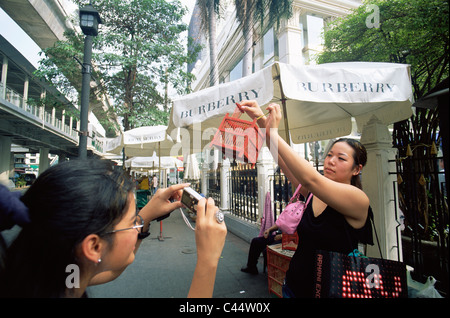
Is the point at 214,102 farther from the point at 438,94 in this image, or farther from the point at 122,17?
the point at 122,17

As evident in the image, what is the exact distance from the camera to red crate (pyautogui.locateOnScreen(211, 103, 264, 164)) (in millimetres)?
2270

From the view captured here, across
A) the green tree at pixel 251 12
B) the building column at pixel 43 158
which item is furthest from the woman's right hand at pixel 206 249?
the building column at pixel 43 158

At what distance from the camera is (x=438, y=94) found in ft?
3.81

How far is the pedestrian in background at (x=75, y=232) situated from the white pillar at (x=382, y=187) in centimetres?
284

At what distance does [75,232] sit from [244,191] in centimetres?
580

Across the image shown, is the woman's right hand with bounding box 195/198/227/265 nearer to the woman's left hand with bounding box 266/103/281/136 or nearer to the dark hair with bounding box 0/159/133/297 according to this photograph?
the dark hair with bounding box 0/159/133/297

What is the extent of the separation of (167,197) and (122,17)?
40.3 ft

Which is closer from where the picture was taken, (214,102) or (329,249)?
(329,249)

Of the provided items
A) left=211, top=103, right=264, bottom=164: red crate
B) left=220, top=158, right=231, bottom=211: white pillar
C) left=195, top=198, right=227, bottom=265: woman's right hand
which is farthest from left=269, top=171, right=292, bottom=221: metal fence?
left=195, top=198, right=227, bottom=265: woman's right hand

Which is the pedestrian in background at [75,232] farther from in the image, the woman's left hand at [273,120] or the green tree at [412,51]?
the green tree at [412,51]

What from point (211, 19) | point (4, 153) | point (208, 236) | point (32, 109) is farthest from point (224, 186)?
point (4, 153)

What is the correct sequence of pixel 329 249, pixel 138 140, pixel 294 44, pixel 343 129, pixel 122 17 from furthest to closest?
1. pixel 294 44
2. pixel 122 17
3. pixel 138 140
4. pixel 343 129
5. pixel 329 249

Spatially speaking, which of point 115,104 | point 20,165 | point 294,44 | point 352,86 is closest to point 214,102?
point 352,86

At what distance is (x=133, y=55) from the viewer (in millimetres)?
10867
